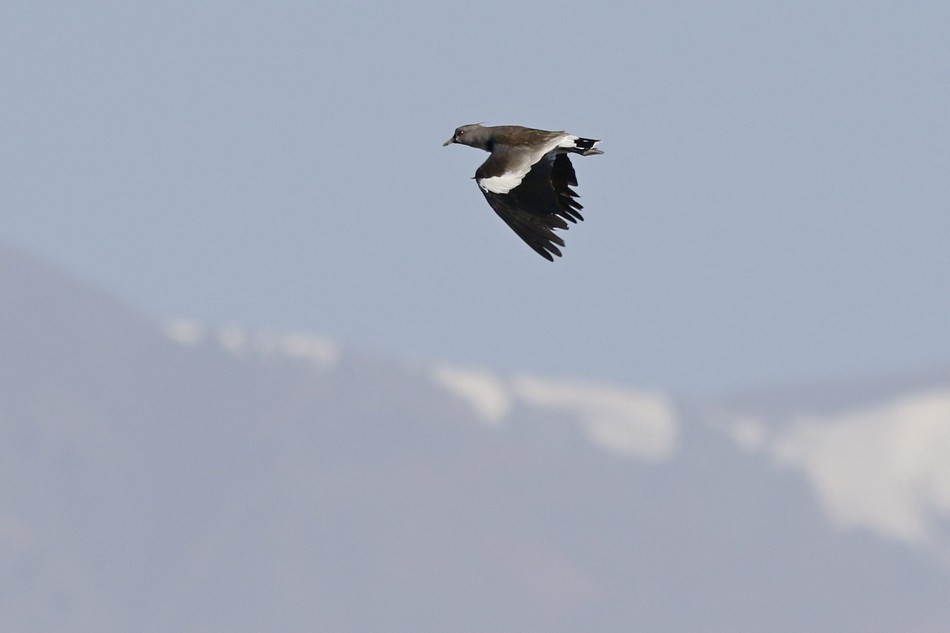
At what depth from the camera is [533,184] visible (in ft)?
128

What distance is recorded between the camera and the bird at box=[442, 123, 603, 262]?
125 ft

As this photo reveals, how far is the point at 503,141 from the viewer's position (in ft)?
132

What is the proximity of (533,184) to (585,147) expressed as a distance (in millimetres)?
1184

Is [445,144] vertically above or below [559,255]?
above

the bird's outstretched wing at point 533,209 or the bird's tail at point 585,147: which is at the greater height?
the bird's tail at point 585,147

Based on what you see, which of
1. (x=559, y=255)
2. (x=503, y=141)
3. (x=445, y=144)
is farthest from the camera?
(x=445, y=144)

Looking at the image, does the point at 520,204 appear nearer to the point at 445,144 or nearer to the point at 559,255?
the point at 559,255

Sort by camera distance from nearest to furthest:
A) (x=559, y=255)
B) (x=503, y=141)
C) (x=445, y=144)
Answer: (x=559, y=255), (x=503, y=141), (x=445, y=144)

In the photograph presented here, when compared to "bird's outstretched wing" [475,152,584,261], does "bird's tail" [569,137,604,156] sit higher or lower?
higher

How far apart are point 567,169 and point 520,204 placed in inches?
112

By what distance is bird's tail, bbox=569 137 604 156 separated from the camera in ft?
129

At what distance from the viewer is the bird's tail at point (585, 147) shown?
39344 millimetres

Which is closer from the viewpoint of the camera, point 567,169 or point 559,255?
point 559,255

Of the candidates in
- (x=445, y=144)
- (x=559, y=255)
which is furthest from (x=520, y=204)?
(x=445, y=144)
